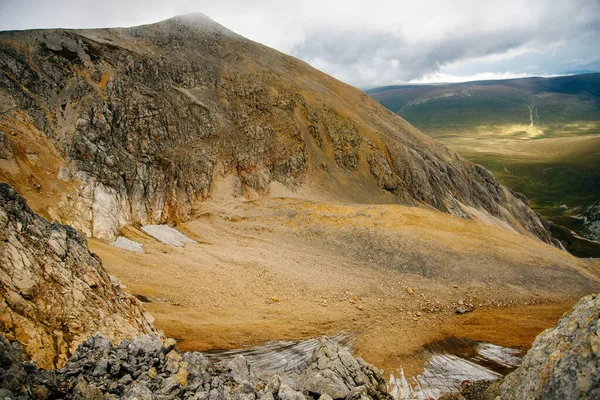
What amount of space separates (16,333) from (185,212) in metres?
36.8

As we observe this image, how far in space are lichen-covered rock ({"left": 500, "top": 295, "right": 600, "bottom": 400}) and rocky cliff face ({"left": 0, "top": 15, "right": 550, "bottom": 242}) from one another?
3551cm

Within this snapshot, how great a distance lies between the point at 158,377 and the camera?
33.5 feet

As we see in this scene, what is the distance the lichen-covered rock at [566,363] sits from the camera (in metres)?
9.41

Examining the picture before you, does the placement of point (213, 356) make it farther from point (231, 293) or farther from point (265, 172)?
point (265, 172)

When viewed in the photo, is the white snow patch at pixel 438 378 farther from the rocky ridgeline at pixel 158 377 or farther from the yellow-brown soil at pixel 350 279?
the rocky ridgeline at pixel 158 377

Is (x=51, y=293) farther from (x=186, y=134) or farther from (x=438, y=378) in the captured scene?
(x=186, y=134)

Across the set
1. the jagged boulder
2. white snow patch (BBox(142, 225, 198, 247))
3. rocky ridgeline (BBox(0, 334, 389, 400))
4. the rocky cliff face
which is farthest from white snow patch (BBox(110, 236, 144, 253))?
the jagged boulder

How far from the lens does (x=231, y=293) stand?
2603 centimetres

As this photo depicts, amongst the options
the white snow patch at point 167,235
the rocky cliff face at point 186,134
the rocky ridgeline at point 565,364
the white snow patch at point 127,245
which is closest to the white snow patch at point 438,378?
the rocky ridgeline at point 565,364

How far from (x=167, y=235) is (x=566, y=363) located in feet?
123

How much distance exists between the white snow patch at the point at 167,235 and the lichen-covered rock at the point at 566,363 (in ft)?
107

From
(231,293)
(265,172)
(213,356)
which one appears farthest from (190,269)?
(265,172)

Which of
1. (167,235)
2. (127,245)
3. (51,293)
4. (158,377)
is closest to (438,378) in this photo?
(158,377)

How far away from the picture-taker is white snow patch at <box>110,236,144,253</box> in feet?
106
